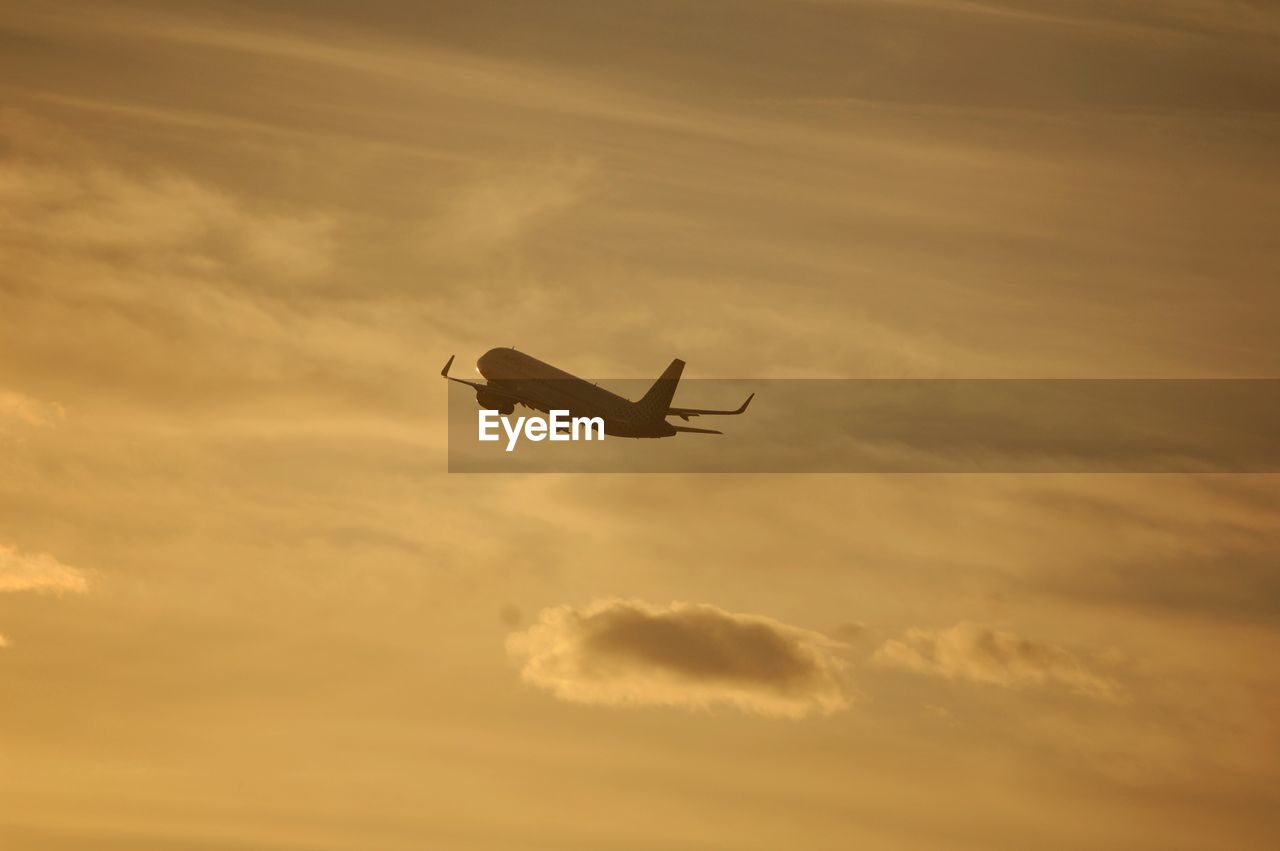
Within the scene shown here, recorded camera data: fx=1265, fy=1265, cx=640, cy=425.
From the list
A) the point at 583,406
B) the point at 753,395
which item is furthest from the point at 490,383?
the point at 753,395

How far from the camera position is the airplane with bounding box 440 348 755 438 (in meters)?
174

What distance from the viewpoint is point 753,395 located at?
15562 centimetres

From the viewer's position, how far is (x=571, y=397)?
184 m

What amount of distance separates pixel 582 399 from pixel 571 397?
2739 mm

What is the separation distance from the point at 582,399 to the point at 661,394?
11708 mm

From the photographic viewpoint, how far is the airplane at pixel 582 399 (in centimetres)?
17400

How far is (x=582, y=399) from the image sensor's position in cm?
18175

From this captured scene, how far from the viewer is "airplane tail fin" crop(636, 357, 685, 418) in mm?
177375

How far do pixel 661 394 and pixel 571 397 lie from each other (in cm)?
1397

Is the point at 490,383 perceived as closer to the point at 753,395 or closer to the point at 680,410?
the point at 680,410

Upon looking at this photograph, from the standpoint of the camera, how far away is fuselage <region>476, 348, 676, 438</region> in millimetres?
173875

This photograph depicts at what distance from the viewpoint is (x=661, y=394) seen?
17875 cm

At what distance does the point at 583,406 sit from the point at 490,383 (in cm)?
2369

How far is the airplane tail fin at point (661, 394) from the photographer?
17738 centimetres
